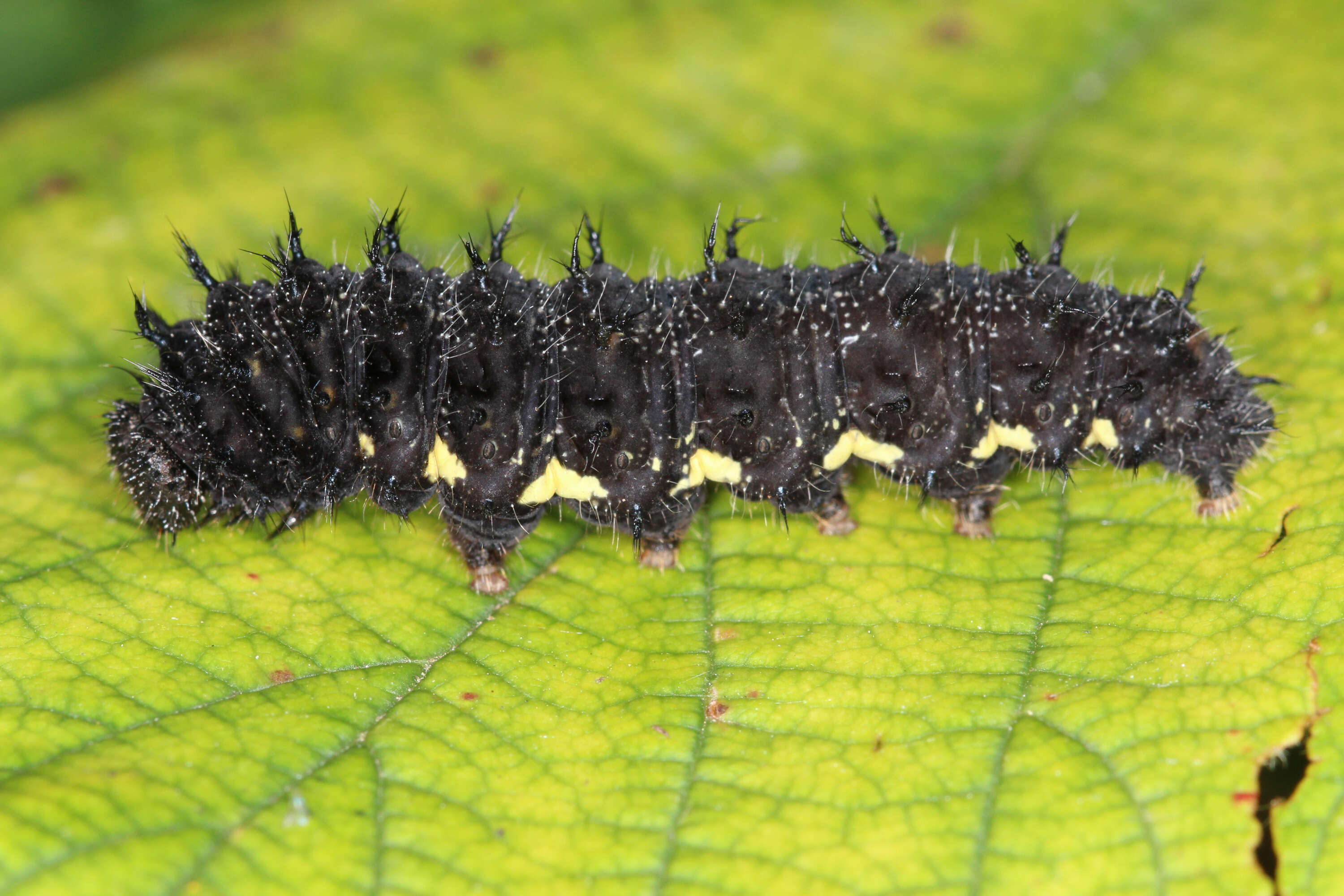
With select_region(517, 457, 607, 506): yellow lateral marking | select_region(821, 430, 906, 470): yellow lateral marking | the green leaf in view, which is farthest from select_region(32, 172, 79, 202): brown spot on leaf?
select_region(821, 430, 906, 470): yellow lateral marking

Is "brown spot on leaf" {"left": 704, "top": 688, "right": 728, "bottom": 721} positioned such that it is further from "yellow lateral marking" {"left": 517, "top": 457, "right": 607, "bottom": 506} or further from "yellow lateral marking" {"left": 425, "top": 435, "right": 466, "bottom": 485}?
"yellow lateral marking" {"left": 425, "top": 435, "right": 466, "bottom": 485}

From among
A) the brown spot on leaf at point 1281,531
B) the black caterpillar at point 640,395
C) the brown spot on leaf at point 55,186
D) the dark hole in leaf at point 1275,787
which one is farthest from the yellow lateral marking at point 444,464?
the brown spot on leaf at point 55,186

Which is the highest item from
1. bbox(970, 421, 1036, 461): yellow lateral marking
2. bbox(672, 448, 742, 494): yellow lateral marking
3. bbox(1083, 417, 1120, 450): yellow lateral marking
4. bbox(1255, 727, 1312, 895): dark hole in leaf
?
bbox(1083, 417, 1120, 450): yellow lateral marking

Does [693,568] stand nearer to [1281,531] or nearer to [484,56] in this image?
[1281,531]

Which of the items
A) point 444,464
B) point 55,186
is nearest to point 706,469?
point 444,464

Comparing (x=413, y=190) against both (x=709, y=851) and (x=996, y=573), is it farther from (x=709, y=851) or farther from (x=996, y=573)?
(x=709, y=851)
